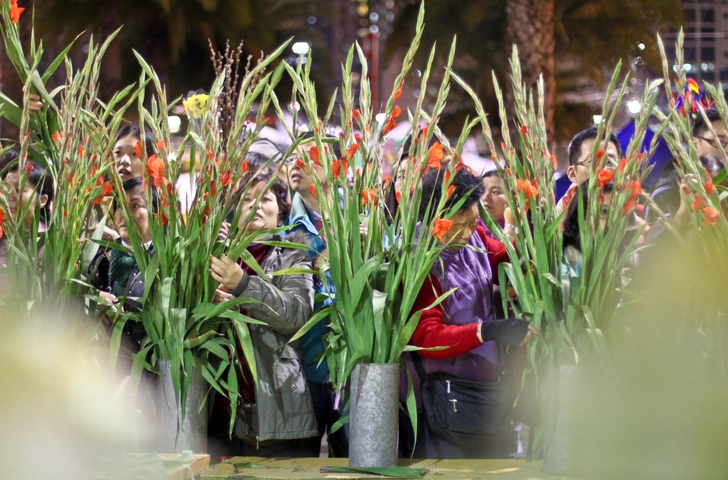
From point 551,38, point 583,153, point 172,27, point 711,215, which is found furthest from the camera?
point 172,27

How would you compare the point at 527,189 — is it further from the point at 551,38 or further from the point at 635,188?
the point at 551,38

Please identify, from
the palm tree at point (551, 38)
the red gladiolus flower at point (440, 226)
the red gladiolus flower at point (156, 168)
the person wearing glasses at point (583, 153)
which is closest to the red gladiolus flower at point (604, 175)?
the red gladiolus flower at point (440, 226)

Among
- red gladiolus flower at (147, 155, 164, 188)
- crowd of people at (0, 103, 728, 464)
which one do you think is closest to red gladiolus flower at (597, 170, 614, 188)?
crowd of people at (0, 103, 728, 464)

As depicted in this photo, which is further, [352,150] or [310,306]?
[310,306]

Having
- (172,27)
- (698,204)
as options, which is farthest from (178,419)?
(172,27)

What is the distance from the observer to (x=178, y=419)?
1700 mm

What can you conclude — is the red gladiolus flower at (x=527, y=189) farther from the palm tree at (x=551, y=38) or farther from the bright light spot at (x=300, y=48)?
the palm tree at (x=551, y=38)

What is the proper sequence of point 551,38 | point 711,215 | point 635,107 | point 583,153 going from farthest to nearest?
point 551,38 < point 583,153 < point 635,107 < point 711,215

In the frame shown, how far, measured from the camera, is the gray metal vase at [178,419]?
5.57 ft

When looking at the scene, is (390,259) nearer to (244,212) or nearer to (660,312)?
(244,212)

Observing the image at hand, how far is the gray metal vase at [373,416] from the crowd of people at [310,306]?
0.48 ft

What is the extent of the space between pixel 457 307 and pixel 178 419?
671 millimetres

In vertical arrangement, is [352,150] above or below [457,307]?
above

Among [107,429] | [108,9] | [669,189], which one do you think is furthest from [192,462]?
[108,9]
